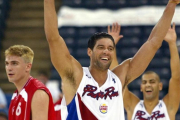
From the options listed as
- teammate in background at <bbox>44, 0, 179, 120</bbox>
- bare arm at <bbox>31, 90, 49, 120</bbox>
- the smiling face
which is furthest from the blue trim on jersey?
the smiling face

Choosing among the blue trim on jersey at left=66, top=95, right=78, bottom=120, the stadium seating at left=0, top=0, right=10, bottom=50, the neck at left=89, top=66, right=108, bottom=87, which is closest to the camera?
the blue trim on jersey at left=66, top=95, right=78, bottom=120

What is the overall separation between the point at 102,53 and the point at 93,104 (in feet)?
1.71

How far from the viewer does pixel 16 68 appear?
13.7ft

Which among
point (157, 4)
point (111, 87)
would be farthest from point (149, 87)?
point (157, 4)

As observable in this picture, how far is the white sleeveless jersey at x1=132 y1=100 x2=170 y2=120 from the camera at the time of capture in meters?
5.88

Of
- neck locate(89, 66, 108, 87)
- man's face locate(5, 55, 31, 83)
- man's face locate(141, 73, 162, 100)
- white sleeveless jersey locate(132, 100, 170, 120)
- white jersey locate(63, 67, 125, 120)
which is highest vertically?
man's face locate(5, 55, 31, 83)

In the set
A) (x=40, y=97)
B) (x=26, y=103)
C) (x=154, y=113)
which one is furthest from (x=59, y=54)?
(x=154, y=113)

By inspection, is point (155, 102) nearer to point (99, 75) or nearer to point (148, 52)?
point (148, 52)

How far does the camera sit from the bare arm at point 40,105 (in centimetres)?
388

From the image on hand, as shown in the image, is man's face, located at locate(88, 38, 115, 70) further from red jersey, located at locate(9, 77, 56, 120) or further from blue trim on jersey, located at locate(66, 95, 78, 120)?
red jersey, located at locate(9, 77, 56, 120)

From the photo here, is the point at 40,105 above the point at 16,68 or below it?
below

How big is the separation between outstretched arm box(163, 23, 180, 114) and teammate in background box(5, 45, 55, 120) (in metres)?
1.97

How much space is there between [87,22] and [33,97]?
8.03 m

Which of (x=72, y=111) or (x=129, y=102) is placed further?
(x=129, y=102)
